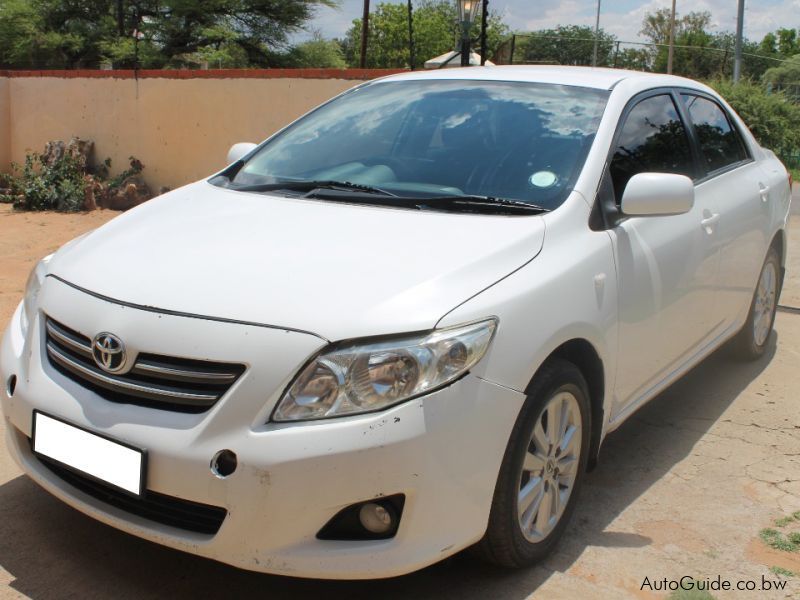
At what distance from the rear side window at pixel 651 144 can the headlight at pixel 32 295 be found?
6.72ft

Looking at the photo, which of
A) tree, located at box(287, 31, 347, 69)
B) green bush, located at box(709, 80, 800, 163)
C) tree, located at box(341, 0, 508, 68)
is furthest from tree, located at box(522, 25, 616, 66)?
green bush, located at box(709, 80, 800, 163)

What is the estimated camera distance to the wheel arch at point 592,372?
286 centimetres

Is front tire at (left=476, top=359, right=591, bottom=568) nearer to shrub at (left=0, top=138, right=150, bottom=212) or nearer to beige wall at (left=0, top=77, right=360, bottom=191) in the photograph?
beige wall at (left=0, top=77, right=360, bottom=191)

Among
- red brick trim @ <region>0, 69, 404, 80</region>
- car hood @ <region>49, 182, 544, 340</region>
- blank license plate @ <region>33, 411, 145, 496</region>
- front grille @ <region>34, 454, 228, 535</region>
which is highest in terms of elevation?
red brick trim @ <region>0, 69, 404, 80</region>

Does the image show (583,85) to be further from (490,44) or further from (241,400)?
(490,44)

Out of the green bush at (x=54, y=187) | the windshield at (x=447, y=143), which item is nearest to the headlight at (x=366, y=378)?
the windshield at (x=447, y=143)

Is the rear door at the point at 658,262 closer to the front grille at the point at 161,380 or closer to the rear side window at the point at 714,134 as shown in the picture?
the rear side window at the point at 714,134

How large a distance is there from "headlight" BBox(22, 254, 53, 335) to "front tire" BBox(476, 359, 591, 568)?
1.57m

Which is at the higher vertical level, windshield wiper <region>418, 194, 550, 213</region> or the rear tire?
windshield wiper <region>418, 194, 550, 213</region>

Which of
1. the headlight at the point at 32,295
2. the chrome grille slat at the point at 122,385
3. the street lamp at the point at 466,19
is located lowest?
the chrome grille slat at the point at 122,385

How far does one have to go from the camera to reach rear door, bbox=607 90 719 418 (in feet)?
10.6

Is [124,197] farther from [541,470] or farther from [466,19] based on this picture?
[541,470]

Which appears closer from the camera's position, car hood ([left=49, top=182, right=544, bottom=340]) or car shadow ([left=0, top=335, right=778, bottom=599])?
car hood ([left=49, top=182, right=544, bottom=340])

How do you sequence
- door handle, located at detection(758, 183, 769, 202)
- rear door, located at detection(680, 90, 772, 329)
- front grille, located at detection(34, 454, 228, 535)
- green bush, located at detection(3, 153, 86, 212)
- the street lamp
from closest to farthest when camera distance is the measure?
front grille, located at detection(34, 454, 228, 535) → rear door, located at detection(680, 90, 772, 329) → door handle, located at detection(758, 183, 769, 202) → the street lamp → green bush, located at detection(3, 153, 86, 212)
